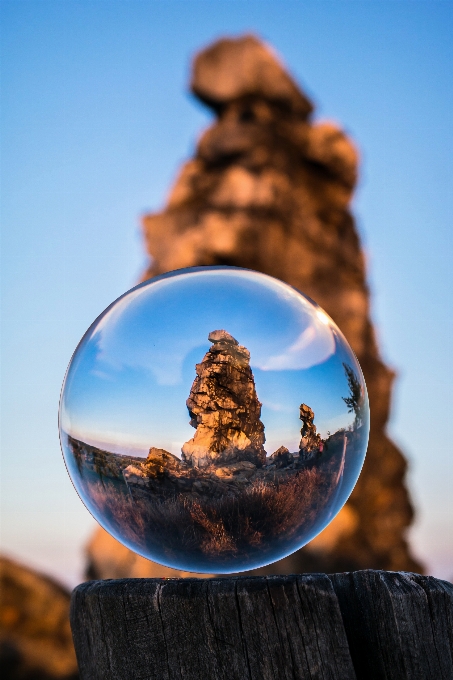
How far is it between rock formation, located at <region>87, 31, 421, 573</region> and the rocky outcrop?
3.77m

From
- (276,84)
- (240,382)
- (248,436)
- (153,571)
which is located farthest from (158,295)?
(276,84)

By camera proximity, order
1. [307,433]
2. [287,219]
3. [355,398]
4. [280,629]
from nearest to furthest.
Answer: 1. [280,629]
2. [307,433]
3. [355,398]
4. [287,219]

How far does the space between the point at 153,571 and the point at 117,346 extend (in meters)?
7.96

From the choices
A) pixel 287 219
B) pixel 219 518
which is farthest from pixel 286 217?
pixel 219 518

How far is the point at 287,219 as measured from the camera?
11.5 m

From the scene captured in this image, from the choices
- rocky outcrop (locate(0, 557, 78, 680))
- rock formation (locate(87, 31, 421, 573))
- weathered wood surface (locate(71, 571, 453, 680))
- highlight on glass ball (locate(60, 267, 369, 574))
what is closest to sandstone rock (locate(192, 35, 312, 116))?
rock formation (locate(87, 31, 421, 573))

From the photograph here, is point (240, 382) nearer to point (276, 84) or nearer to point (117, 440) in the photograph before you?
point (117, 440)

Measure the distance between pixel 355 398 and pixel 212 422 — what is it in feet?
1.64

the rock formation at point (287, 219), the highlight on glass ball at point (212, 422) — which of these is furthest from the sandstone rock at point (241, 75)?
the highlight on glass ball at point (212, 422)

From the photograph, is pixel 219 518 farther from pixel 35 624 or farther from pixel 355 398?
pixel 35 624

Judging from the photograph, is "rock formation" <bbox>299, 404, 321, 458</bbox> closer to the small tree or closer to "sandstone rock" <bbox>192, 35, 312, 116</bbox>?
the small tree

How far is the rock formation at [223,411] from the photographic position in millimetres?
1880

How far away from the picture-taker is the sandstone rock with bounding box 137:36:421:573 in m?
10.8

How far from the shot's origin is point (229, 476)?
1876 millimetres
